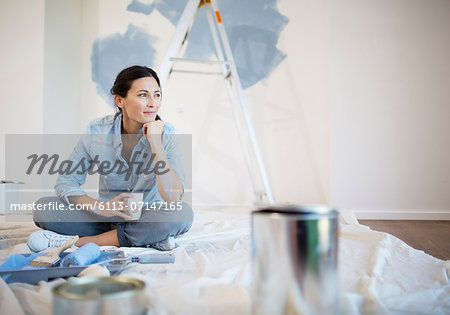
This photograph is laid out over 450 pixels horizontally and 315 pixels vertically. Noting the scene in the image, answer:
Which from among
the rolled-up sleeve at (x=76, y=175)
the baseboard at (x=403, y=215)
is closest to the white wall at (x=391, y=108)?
the baseboard at (x=403, y=215)

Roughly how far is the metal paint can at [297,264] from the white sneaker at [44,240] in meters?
0.91

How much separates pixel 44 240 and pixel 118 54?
6.45 ft

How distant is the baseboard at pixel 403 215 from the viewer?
243cm

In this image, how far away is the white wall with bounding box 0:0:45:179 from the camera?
2.43 meters

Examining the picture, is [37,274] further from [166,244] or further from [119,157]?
[119,157]

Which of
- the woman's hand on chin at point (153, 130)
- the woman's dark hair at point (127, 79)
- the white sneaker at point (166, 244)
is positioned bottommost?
the white sneaker at point (166, 244)

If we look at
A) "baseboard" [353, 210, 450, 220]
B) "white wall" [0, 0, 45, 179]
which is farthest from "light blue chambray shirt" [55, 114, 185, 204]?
"baseboard" [353, 210, 450, 220]

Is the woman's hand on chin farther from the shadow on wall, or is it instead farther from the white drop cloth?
the shadow on wall

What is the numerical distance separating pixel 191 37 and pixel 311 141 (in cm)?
118

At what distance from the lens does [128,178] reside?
1349 millimetres

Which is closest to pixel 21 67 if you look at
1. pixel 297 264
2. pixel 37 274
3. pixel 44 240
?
pixel 44 240

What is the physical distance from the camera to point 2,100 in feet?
7.94

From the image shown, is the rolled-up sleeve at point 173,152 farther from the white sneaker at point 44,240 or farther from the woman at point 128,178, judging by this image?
the white sneaker at point 44,240

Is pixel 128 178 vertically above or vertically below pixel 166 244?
above
